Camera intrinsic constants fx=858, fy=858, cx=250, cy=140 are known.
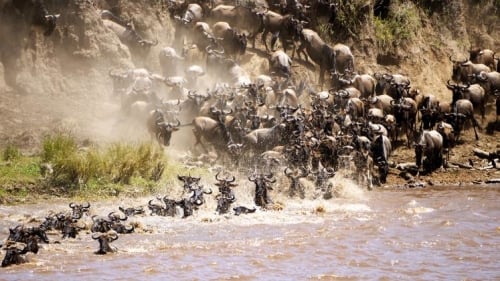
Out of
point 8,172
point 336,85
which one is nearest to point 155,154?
point 8,172

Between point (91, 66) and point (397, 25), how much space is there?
10652mm

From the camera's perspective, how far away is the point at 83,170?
1723cm

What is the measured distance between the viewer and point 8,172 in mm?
17109

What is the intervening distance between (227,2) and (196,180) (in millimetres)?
11883

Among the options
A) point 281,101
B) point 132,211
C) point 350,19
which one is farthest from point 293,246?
point 350,19

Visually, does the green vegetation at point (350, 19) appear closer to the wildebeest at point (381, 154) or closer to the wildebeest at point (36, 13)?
the wildebeest at point (381, 154)

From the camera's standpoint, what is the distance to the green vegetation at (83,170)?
668 inches

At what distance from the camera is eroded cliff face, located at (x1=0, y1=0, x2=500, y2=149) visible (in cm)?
2155

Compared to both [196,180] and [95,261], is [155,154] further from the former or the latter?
[95,261]

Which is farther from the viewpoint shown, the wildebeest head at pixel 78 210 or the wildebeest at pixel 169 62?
the wildebeest at pixel 169 62

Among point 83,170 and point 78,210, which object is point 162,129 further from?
point 78,210

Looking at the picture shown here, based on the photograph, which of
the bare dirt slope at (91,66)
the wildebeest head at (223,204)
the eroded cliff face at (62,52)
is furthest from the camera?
the eroded cliff face at (62,52)

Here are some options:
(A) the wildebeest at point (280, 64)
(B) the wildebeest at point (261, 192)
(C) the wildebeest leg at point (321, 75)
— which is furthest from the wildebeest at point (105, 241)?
(C) the wildebeest leg at point (321, 75)

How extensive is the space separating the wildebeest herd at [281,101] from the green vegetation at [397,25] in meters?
1.60
